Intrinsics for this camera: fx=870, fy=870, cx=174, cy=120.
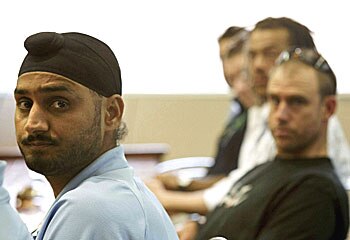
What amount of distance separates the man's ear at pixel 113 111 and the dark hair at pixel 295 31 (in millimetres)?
1538

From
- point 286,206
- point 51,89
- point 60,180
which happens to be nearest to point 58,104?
point 51,89

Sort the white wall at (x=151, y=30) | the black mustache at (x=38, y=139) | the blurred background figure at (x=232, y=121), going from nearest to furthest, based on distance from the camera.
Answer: the black mustache at (x=38, y=139), the blurred background figure at (x=232, y=121), the white wall at (x=151, y=30)

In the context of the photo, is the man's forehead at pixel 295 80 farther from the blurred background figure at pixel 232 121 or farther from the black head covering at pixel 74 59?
the black head covering at pixel 74 59

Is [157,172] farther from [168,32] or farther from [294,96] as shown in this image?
[168,32]

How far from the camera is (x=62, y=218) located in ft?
3.95

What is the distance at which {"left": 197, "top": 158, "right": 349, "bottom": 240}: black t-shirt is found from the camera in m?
2.28

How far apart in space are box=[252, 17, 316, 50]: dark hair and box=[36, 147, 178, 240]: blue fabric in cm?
161

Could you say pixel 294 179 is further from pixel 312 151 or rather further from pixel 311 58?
pixel 311 58

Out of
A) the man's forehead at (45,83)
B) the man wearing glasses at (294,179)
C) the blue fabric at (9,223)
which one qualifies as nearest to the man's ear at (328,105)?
the man wearing glasses at (294,179)

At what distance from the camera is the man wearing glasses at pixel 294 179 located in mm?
2293

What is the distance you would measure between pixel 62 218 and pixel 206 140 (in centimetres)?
367

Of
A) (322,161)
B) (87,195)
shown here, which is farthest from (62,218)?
(322,161)

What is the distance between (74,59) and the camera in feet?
4.31

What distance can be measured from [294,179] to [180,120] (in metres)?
2.47
